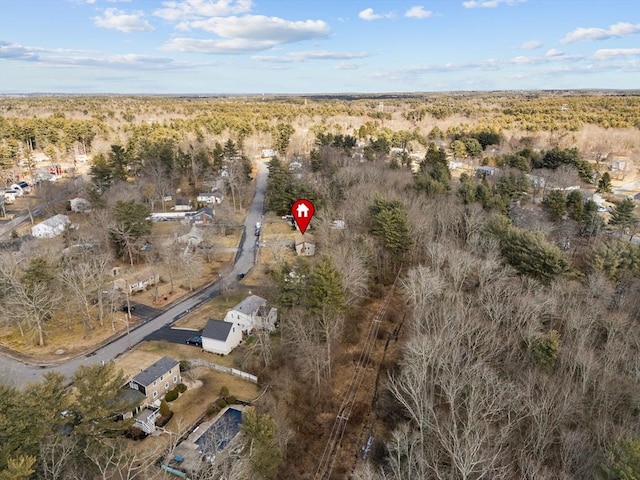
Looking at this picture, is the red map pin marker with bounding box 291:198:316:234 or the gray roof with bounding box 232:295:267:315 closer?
the gray roof with bounding box 232:295:267:315

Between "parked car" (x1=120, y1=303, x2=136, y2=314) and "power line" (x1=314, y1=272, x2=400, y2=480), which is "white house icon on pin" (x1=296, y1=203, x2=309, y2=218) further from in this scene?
"parked car" (x1=120, y1=303, x2=136, y2=314)

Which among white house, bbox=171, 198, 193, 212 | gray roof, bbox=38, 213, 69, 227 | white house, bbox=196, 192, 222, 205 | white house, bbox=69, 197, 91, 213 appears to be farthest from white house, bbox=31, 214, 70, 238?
white house, bbox=196, 192, 222, 205

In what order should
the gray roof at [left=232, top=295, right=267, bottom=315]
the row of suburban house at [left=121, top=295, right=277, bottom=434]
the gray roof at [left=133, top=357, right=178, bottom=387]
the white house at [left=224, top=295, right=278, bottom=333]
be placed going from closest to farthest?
1. the row of suburban house at [left=121, top=295, right=277, bottom=434]
2. the gray roof at [left=133, top=357, right=178, bottom=387]
3. the white house at [left=224, top=295, right=278, bottom=333]
4. the gray roof at [left=232, top=295, right=267, bottom=315]

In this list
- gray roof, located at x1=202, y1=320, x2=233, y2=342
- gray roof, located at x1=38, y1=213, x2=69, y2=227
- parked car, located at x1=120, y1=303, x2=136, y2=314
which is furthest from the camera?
gray roof, located at x1=38, y1=213, x2=69, y2=227

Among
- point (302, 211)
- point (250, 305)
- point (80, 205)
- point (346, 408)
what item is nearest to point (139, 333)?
point (250, 305)

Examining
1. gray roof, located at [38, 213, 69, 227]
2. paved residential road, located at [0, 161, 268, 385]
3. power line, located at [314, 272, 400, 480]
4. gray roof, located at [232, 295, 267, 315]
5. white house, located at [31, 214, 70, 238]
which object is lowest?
power line, located at [314, 272, 400, 480]

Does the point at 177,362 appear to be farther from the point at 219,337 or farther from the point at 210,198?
the point at 210,198

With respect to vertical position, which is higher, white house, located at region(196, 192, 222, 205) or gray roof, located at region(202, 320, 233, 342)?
white house, located at region(196, 192, 222, 205)

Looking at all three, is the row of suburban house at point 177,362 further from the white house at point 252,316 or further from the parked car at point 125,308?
the parked car at point 125,308
